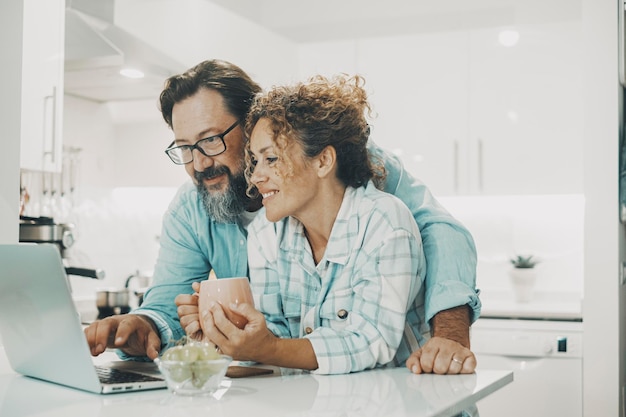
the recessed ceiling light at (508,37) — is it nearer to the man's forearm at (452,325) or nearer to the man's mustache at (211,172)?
the man's mustache at (211,172)

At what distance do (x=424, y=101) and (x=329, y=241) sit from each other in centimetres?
262

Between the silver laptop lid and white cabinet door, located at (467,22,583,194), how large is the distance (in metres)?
2.92

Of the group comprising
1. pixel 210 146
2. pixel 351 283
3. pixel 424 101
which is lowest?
pixel 351 283

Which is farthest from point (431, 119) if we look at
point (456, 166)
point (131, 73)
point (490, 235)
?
point (131, 73)

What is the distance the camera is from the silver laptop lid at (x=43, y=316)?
1.29 meters

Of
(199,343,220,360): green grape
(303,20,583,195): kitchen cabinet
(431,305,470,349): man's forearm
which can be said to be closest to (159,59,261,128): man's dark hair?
(431,305,470,349): man's forearm

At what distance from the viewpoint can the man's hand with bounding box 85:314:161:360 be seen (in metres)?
1.64

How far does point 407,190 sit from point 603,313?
1468mm

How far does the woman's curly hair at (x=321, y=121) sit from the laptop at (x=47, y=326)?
1.94 feet

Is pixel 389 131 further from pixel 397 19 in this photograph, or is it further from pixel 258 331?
pixel 258 331

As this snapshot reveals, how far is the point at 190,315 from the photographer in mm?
1527

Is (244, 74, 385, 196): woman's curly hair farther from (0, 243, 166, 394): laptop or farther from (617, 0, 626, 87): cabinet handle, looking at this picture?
(617, 0, 626, 87): cabinet handle

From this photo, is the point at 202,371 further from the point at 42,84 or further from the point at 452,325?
the point at 42,84

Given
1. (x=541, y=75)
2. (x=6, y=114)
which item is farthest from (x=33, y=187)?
(x=541, y=75)
